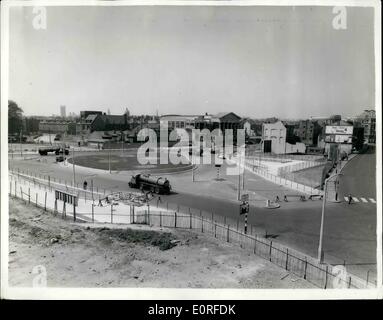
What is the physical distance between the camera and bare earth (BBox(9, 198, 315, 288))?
16.4 m

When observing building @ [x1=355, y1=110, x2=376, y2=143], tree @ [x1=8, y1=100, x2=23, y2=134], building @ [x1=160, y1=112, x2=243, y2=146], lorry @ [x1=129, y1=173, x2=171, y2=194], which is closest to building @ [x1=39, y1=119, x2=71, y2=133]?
tree @ [x1=8, y1=100, x2=23, y2=134]

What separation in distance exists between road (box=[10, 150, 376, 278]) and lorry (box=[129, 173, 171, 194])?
107 cm

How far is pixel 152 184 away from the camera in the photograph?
34906 millimetres

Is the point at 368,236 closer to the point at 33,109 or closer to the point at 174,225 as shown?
the point at 174,225

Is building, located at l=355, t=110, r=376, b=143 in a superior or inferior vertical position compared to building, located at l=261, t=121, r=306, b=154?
superior

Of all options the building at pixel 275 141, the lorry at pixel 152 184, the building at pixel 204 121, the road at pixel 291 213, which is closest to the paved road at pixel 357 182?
the road at pixel 291 213

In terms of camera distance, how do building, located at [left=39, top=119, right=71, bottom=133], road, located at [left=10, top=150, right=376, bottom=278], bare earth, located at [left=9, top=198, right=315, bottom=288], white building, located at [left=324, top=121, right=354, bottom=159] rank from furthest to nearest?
building, located at [left=39, top=119, right=71, bottom=133], white building, located at [left=324, top=121, right=354, bottom=159], road, located at [left=10, top=150, right=376, bottom=278], bare earth, located at [left=9, top=198, right=315, bottom=288]

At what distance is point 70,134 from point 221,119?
48523mm

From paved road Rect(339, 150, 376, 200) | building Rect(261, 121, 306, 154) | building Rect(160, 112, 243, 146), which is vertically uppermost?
building Rect(160, 112, 243, 146)

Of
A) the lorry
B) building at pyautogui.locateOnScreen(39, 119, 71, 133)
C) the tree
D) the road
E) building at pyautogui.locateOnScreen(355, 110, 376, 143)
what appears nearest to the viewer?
the road

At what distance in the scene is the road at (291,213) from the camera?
799 inches

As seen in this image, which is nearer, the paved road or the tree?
the tree

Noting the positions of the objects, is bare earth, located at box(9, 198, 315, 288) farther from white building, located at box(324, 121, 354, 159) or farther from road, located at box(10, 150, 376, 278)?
white building, located at box(324, 121, 354, 159)

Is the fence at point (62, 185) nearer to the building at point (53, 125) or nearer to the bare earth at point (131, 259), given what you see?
the bare earth at point (131, 259)
